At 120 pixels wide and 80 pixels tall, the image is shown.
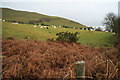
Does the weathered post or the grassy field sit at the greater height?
the grassy field

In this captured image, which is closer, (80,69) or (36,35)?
(80,69)

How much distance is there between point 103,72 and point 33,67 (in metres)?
1.43

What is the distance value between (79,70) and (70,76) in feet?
1.78

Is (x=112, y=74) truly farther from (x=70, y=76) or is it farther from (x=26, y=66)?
(x=26, y=66)

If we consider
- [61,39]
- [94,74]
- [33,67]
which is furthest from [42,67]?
[61,39]

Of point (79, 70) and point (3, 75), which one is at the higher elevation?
point (79, 70)

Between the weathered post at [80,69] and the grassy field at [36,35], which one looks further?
the grassy field at [36,35]

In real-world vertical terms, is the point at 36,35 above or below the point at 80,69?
above

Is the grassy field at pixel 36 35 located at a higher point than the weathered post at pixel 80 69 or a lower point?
higher

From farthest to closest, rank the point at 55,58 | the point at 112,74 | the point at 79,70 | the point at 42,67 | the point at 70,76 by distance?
the point at 55,58
the point at 42,67
the point at 112,74
the point at 70,76
the point at 79,70

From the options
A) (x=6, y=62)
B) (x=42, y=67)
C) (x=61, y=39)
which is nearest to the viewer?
(x=42, y=67)

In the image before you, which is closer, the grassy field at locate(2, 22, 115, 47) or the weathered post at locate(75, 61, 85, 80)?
the weathered post at locate(75, 61, 85, 80)

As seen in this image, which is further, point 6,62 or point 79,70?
point 6,62

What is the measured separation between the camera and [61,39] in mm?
6926
